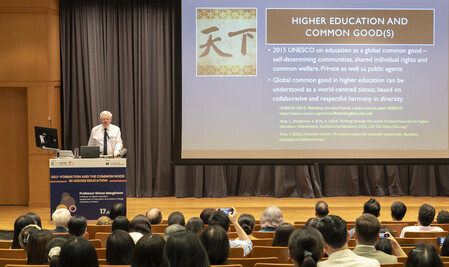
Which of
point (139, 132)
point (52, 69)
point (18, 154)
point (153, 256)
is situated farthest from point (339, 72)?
point (153, 256)

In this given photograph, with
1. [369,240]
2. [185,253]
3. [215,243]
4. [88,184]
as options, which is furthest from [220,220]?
[88,184]

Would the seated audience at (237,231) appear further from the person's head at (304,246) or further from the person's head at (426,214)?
the person's head at (426,214)

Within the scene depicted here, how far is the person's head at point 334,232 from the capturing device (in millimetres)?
3434

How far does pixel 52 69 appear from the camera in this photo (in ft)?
32.9

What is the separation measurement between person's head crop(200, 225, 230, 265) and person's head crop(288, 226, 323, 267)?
0.35 metres

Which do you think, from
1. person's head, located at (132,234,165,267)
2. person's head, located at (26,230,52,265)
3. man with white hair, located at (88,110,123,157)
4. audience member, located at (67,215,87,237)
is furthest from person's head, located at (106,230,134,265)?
man with white hair, located at (88,110,123,157)

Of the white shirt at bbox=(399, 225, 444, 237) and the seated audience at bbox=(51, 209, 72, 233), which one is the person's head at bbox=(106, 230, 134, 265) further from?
the white shirt at bbox=(399, 225, 444, 237)

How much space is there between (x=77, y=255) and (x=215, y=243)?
744 mm

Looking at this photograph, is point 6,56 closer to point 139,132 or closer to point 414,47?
point 139,132

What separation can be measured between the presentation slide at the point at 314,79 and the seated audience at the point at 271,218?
10.0 ft

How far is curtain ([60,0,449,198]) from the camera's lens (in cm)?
1053

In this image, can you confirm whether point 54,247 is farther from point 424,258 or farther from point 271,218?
point 271,218

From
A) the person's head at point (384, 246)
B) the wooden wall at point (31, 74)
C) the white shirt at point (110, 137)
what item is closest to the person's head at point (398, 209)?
the person's head at point (384, 246)

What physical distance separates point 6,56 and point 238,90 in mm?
3716
